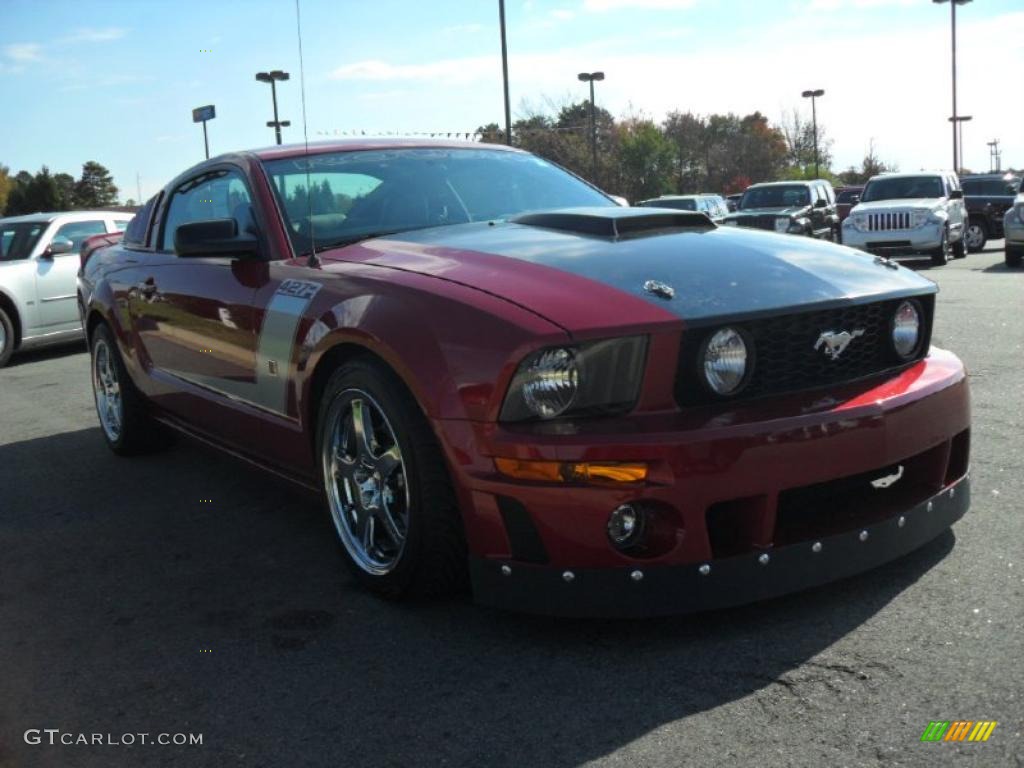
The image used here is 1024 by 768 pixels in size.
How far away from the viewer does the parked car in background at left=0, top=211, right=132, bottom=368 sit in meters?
11.5

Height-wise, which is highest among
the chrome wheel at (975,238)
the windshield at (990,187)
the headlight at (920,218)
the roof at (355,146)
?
the windshield at (990,187)

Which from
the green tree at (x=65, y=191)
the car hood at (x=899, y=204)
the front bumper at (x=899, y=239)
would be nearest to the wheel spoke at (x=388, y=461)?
Answer: the front bumper at (x=899, y=239)

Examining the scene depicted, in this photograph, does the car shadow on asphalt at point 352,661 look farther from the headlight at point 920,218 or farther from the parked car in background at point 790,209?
the parked car in background at point 790,209

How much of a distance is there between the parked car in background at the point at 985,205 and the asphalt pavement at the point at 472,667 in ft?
67.0

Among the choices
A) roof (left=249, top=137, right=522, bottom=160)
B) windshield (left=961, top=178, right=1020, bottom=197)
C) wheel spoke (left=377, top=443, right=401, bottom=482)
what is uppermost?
windshield (left=961, top=178, right=1020, bottom=197)

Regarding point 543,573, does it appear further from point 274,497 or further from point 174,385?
point 174,385

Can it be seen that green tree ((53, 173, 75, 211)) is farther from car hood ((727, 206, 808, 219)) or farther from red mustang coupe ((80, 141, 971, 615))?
red mustang coupe ((80, 141, 971, 615))

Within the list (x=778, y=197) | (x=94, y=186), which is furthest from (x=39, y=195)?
(x=778, y=197)

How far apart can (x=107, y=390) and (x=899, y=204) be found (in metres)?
A: 15.7

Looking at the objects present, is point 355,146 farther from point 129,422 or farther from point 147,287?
point 129,422

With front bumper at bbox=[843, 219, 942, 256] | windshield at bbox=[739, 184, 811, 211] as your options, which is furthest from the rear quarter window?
windshield at bbox=[739, 184, 811, 211]

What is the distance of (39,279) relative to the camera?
38.2 ft

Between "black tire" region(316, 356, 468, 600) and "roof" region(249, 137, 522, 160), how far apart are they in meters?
1.39

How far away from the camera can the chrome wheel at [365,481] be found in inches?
132
